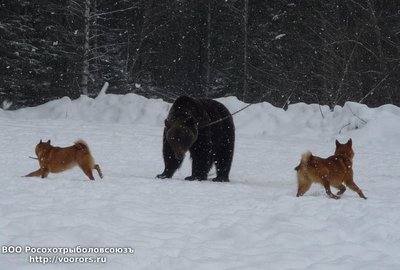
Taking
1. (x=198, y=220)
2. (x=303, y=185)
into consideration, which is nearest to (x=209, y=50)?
(x=303, y=185)

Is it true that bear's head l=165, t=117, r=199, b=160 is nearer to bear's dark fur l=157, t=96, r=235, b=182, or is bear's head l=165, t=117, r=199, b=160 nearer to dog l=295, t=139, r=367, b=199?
bear's dark fur l=157, t=96, r=235, b=182

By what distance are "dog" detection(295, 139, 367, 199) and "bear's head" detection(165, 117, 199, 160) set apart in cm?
216

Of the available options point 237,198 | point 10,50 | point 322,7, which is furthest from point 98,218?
point 322,7

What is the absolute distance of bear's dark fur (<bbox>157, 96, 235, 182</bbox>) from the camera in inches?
343

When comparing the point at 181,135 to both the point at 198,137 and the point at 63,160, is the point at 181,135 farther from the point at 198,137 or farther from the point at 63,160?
the point at 63,160

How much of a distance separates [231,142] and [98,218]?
4.96 meters

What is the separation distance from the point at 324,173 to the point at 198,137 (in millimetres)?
2705

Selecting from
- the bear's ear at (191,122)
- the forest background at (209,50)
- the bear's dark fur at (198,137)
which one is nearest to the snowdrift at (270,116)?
the forest background at (209,50)

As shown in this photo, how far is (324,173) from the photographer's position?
7.16m

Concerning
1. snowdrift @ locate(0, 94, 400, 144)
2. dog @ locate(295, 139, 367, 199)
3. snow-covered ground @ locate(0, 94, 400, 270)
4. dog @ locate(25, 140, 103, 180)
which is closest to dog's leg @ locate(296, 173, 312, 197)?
dog @ locate(295, 139, 367, 199)

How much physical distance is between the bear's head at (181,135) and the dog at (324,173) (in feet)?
7.09

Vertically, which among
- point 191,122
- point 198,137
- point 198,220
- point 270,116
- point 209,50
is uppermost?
point 209,50

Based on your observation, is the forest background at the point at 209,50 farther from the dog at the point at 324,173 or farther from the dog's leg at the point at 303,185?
the dog's leg at the point at 303,185

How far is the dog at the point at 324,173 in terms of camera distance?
23.3 feet
